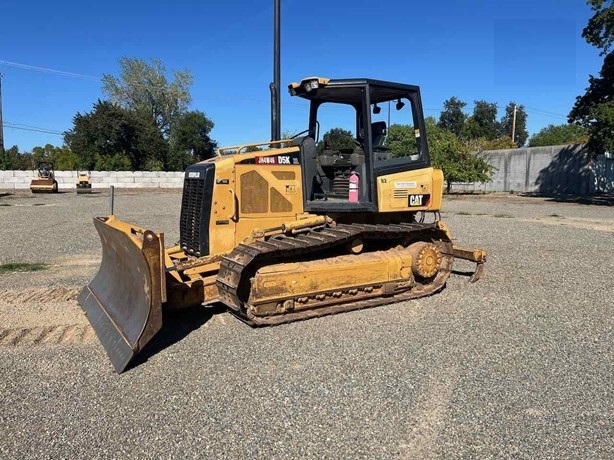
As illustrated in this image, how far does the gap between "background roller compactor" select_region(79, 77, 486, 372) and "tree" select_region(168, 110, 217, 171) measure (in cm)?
5666

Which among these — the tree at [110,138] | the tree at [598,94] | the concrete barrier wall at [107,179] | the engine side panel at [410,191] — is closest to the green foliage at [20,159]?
the tree at [110,138]

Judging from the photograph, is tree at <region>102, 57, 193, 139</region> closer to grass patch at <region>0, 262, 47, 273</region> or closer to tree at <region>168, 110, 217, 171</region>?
tree at <region>168, 110, 217, 171</region>

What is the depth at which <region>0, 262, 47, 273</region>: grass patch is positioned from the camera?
29.8ft

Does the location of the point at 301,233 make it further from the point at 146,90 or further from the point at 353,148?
the point at 146,90

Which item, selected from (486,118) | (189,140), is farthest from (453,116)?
(189,140)

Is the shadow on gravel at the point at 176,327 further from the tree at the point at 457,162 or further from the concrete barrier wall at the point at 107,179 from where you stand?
the concrete barrier wall at the point at 107,179

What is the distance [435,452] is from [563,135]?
8372 centimetres

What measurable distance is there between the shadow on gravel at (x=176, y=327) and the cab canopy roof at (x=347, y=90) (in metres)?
3.04

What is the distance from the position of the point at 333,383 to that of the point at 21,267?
23.8ft

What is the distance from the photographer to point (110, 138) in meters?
55.2

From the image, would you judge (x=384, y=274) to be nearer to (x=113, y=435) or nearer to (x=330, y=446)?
(x=330, y=446)

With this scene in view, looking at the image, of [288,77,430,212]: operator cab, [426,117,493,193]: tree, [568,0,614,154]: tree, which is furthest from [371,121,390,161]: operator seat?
[426,117,493,193]: tree

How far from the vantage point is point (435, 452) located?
3418 mm

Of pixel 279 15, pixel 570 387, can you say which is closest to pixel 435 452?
pixel 570 387
